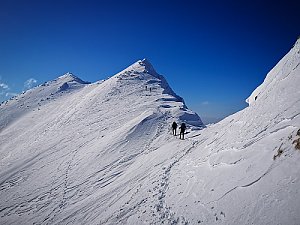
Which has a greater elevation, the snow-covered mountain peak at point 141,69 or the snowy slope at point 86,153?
the snow-covered mountain peak at point 141,69

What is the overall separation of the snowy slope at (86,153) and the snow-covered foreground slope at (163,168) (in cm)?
16

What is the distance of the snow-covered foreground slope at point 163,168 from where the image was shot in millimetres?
11727

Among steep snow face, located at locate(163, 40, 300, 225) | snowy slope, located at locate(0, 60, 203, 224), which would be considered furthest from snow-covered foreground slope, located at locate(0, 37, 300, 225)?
snowy slope, located at locate(0, 60, 203, 224)

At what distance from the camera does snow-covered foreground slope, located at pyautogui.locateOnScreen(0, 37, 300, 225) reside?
11727 mm

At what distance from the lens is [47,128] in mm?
52125

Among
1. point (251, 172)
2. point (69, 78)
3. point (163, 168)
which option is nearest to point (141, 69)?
point (69, 78)

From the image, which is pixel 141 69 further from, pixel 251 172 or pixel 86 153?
pixel 251 172

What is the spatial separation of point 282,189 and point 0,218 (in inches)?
1027

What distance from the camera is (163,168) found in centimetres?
2173

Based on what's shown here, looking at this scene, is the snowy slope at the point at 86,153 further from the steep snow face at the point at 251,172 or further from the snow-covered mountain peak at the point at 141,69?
the snow-covered mountain peak at the point at 141,69

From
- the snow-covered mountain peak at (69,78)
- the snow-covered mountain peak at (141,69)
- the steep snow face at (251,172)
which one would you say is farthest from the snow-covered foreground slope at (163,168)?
the snow-covered mountain peak at (69,78)

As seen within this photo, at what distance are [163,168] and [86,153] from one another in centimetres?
1580

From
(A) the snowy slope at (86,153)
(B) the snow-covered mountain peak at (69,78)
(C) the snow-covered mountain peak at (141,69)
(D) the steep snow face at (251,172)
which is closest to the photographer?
(D) the steep snow face at (251,172)

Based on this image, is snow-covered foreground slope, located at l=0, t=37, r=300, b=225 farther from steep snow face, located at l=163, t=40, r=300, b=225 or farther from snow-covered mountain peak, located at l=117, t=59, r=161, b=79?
snow-covered mountain peak, located at l=117, t=59, r=161, b=79
